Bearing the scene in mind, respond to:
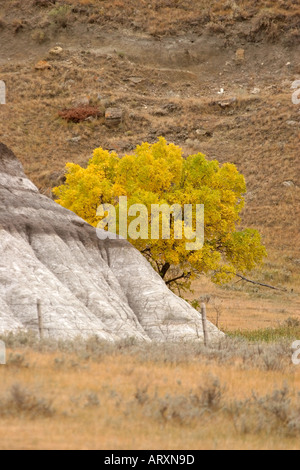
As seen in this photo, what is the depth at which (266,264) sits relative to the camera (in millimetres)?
51625

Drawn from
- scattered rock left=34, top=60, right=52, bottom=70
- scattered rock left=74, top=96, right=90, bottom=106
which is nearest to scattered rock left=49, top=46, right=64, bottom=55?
scattered rock left=34, top=60, right=52, bottom=70

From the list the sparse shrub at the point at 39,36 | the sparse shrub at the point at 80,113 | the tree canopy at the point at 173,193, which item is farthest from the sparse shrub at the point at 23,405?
the sparse shrub at the point at 39,36

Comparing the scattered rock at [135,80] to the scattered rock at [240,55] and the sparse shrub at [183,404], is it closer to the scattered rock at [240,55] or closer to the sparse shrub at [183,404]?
the scattered rock at [240,55]

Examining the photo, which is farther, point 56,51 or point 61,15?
point 61,15

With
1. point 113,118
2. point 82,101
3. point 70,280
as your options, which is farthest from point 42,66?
point 70,280

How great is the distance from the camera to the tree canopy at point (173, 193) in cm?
2828

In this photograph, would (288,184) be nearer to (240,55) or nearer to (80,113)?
(80,113)

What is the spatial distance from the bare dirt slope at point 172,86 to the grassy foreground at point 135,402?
1321 inches

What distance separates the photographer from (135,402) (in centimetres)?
1064

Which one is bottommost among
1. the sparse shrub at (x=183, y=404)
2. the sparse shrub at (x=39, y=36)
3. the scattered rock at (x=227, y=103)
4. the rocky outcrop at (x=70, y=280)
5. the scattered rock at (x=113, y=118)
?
the sparse shrub at (x=183, y=404)

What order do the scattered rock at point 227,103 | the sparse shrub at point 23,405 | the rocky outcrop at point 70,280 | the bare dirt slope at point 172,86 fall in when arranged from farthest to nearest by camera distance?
1. the scattered rock at point 227,103
2. the bare dirt slope at point 172,86
3. the rocky outcrop at point 70,280
4. the sparse shrub at point 23,405

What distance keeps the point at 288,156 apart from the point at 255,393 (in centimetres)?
5706

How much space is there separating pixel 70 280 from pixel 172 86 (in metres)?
71.3

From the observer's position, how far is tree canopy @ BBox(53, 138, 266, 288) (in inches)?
1113
